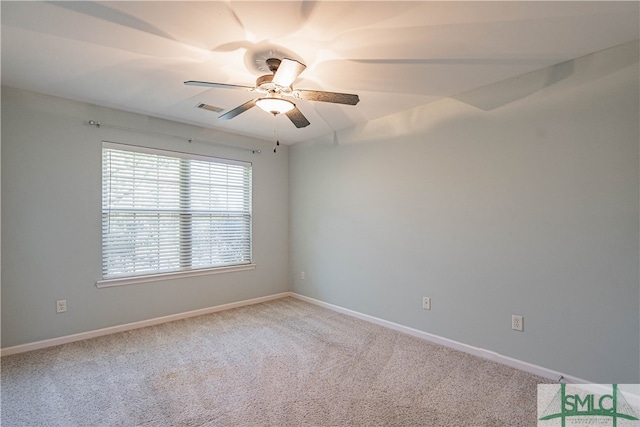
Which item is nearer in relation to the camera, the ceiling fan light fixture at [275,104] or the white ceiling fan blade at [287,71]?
the white ceiling fan blade at [287,71]

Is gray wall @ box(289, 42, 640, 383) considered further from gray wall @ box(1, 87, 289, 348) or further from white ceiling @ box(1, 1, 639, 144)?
gray wall @ box(1, 87, 289, 348)

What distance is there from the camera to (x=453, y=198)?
3.03 meters

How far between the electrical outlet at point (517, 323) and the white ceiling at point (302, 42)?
6.68 ft

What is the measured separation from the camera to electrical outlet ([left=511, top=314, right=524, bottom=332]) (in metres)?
2.58

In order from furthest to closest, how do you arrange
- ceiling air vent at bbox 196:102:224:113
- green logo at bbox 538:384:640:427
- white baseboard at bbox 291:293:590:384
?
ceiling air vent at bbox 196:102:224:113, white baseboard at bbox 291:293:590:384, green logo at bbox 538:384:640:427

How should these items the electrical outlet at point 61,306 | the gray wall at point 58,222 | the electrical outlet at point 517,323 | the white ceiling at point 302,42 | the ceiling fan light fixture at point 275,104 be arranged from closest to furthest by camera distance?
1. the white ceiling at point 302,42
2. the ceiling fan light fixture at point 275,104
3. the electrical outlet at point 517,323
4. the gray wall at point 58,222
5. the electrical outlet at point 61,306

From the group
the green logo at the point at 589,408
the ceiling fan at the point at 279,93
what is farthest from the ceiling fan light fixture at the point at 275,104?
the green logo at the point at 589,408

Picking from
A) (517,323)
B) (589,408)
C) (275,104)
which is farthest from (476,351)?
(275,104)

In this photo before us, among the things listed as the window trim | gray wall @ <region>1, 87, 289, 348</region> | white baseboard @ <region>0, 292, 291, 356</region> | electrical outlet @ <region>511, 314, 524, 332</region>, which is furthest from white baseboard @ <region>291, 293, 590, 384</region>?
gray wall @ <region>1, 87, 289, 348</region>

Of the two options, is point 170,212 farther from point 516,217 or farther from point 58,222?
point 516,217

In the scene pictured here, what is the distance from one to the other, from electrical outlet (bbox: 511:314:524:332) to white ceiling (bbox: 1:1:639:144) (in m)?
2.04

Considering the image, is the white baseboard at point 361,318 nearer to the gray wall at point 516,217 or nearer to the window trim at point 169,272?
the gray wall at point 516,217

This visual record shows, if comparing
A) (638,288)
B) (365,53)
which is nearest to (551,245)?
(638,288)

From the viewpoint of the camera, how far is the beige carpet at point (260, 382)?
1954 mm
